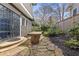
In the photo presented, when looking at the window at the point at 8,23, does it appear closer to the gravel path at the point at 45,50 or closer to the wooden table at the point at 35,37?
the wooden table at the point at 35,37

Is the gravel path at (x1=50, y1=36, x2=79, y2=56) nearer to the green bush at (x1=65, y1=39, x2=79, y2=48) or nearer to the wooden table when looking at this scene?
the green bush at (x1=65, y1=39, x2=79, y2=48)

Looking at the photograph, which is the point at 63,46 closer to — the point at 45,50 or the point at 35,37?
the point at 45,50

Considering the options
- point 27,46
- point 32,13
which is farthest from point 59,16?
point 27,46

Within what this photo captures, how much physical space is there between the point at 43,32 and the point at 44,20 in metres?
0.21

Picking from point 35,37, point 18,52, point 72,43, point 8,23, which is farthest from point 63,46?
point 8,23

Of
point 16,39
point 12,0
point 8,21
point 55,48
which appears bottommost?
point 55,48

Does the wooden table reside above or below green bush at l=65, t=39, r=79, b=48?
above

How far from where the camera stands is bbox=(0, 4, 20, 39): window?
8.16 feet

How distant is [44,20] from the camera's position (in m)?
2.65

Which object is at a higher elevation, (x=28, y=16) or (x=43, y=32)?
(x=28, y=16)

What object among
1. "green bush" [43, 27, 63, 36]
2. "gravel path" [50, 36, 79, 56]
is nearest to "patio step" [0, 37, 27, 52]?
"green bush" [43, 27, 63, 36]

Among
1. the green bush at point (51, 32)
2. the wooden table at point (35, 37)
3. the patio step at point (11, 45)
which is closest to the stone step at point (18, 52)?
the patio step at point (11, 45)

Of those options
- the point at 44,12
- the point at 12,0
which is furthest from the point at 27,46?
Result: the point at 12,0

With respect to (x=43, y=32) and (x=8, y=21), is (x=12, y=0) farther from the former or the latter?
(x=43, y=32)
